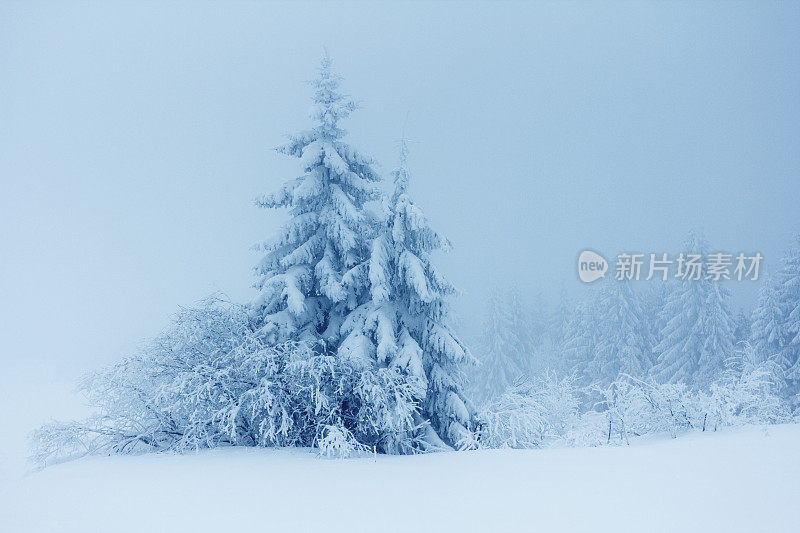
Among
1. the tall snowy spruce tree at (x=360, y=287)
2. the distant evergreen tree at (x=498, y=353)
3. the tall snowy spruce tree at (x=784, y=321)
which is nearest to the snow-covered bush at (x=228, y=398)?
the tall snowy spruce tree at (x=360, y=287)

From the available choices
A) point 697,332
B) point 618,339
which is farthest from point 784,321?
point 618,339

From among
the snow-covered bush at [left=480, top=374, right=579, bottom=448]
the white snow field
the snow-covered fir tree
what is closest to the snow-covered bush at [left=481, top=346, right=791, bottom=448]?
the snow-covered bush at [left=480, top=374, right=579, bottom=448]

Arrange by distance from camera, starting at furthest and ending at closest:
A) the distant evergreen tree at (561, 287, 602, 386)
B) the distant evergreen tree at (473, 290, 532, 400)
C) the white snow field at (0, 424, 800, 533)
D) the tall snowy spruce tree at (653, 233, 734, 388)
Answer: the distant evergreen tree at (473, 290, 532, 400) < the distant evergreen tree at (561, 287, 602, 386) < the tall snowy spruce tree at (653, 233, 734, 388) < the white snow field at (0, 424, 800, 533)

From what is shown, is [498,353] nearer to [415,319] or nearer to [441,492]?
[415,319]

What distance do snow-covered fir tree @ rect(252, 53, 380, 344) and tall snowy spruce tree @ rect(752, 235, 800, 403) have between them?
80.1ft

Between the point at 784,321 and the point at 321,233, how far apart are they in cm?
2619

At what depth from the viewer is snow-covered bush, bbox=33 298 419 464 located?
431 inches

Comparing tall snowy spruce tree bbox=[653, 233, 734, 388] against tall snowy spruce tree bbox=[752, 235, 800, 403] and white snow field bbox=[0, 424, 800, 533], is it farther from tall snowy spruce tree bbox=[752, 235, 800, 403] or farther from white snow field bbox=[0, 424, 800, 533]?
white snow field bbox=[0, 424, 800, 533]

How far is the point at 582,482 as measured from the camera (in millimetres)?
7719

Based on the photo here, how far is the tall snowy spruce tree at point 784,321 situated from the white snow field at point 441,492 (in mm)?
20789

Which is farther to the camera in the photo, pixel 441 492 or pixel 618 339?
pixel 618 339

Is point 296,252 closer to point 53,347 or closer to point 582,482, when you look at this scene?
point 582,482

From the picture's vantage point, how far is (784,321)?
89.9ft

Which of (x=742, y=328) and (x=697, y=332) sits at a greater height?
(x=697, y=332)
